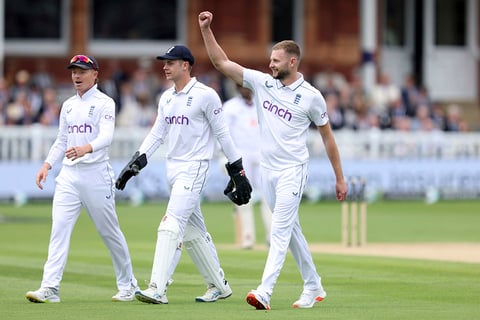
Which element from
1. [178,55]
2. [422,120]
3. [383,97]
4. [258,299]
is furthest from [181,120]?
[383,97]

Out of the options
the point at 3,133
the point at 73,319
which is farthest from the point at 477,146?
the point at 73,319

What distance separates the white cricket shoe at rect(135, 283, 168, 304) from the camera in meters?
11.4

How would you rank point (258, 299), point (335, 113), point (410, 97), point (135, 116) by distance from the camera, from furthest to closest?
1. point (410, 97)
2. point (335, 113)
3. point (135, 116)
4. point (258, 299)

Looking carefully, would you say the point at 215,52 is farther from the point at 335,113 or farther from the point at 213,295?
the point at 335,113

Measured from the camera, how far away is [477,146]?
101 ft

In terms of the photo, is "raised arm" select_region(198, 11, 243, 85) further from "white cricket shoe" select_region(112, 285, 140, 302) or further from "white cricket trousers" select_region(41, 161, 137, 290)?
"white cricket shoe" select_region(112, 285, 140, 302)

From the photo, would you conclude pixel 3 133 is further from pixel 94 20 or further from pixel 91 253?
pixel 91 253

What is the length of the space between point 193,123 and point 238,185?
69 centimetres

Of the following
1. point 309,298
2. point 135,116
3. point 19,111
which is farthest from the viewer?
point 135,116

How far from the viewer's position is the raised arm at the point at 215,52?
1146 cm

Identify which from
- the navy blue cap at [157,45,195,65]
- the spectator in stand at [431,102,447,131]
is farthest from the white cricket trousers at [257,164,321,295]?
the spectator in stand at [431,102,447,131]

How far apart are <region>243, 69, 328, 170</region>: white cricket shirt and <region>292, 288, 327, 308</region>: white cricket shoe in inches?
45.1

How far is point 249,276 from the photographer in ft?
48.2

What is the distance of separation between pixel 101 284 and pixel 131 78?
64.4 feet
